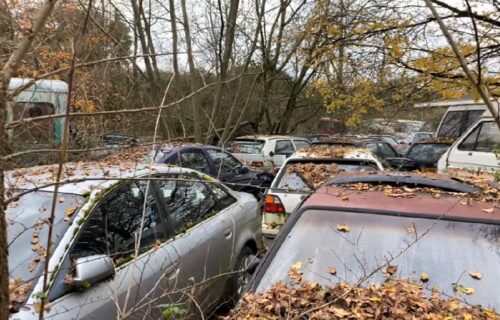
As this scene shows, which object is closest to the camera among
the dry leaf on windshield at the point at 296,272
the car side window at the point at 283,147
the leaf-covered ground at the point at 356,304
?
the leaf-covered ground at the point at 356,304

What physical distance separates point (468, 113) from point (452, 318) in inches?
446

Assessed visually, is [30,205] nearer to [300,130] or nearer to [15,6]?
[15,6]

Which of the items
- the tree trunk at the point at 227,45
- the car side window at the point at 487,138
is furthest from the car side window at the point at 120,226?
the tree trunk at the point at 227,45

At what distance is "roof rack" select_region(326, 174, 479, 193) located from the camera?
3.35 meters

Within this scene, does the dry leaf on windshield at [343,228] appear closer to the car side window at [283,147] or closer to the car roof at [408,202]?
the car roof at [408,202]

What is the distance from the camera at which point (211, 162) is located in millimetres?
8477

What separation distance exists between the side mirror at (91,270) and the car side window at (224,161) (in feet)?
Answer: 18.5

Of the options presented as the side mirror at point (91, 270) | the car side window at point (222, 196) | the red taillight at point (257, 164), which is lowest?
the red taillight at point (257, 164)

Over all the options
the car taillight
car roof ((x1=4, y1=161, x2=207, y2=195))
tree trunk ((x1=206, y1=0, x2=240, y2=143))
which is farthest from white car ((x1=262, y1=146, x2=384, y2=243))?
tree trunk ((x1=206, y1=0, x2=240, y2=143))

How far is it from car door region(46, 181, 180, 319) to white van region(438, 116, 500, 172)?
614 cm

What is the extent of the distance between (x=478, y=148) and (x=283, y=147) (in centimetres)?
619

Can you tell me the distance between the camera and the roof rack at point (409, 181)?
3.35m

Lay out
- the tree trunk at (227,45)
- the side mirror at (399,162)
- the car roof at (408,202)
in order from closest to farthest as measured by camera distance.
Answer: the car roof at (408,202), the side mirror at (399,162), the tree trunk at (227,45)

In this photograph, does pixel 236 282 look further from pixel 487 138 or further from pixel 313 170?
pixel 487 138
